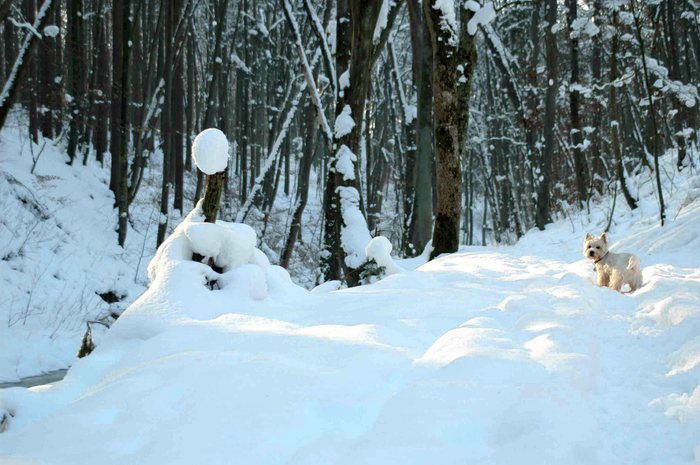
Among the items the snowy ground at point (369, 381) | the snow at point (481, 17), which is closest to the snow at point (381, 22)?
the snow at point (481, 17)

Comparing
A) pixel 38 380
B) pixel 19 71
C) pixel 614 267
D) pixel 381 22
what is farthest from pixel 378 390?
pixel 19 71

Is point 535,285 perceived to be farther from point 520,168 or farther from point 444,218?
point 520,168

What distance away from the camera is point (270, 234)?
19422 mm

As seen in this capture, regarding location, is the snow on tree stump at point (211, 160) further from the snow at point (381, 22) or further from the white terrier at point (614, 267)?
the snow at point (381, 22)

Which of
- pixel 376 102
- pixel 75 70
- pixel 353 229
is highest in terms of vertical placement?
pixel 376 102

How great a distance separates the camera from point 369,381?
2283 millimetres

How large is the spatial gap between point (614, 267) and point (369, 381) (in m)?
3.46

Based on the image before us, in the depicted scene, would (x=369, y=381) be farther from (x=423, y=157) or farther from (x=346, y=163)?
(x=423, y=157)

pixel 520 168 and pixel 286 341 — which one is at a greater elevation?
pixel 520 168

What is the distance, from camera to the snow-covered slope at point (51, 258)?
680cm

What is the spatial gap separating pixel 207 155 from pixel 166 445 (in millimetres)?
2607

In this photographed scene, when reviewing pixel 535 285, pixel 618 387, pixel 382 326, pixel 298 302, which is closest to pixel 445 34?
pixel 535 285

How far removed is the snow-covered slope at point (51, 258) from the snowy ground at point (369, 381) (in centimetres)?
376

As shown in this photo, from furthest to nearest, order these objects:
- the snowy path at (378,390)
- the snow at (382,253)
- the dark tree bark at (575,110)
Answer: the dark tree bark at (575,110) → the snow at (382,253) → the snowy path at (378,390)
